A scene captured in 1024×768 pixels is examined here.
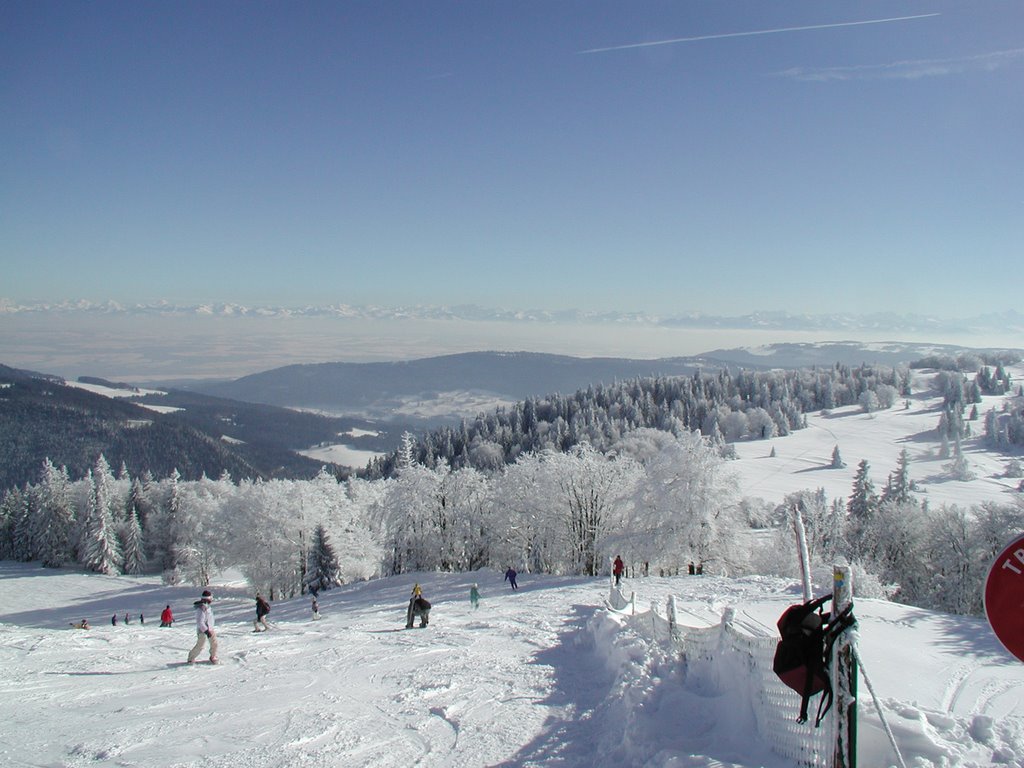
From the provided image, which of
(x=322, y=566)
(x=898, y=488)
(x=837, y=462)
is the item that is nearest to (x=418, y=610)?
(x=322, y=566)

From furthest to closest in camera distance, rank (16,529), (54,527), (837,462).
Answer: (837,462)
(16,529)
(54,527)

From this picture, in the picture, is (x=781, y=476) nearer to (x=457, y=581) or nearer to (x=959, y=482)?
(x=959, y=482)

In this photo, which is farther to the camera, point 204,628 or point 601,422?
point 601,422

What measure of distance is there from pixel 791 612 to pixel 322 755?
7.73 metres

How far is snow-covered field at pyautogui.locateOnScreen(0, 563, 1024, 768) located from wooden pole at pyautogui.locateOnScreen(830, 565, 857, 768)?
1989 millimetres

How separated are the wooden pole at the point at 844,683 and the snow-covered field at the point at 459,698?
6.52ft

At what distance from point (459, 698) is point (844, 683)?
339 inches

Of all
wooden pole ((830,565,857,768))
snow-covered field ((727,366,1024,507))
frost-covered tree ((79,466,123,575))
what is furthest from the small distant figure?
frost-covered tree ((79,466,123,575))

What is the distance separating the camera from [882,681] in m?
12.3

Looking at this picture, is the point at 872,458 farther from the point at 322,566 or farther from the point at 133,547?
the point at 133,547

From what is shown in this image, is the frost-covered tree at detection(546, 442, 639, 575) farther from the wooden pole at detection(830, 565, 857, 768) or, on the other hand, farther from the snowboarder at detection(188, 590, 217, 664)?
the wooden pole at detection(830, 565, 857, 768)

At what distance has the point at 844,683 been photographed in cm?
586

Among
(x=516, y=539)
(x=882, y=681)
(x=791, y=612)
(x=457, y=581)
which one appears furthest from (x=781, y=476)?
(x=791, y=612)

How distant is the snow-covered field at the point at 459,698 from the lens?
897 cm
